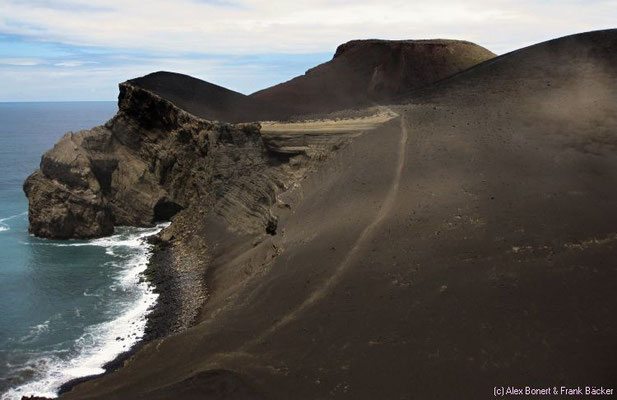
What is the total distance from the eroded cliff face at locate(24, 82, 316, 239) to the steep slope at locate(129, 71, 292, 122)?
65.9 inches

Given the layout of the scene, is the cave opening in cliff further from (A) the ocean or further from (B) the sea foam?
(B) the sea foam

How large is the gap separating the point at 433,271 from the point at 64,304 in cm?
2114

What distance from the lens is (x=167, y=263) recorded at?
1500 inches

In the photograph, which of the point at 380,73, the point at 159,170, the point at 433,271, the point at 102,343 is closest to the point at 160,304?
the point at 102,343

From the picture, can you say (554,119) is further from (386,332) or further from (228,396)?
(228,396)

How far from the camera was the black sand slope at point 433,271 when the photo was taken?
61.1 ft

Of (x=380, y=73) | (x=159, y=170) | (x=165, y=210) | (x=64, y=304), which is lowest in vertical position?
(x=64, y=304)

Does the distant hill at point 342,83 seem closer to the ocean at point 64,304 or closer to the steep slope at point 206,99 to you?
the steep slope at point 206,99

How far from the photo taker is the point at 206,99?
5044cm

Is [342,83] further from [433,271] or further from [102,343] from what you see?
[433,271]

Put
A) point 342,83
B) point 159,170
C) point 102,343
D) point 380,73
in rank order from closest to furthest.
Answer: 1. point 102,343
2. point 159,170
3. point 380,73
4. point 342,83

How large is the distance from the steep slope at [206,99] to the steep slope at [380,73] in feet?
11.1

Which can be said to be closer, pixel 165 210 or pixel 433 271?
pixel 433 271

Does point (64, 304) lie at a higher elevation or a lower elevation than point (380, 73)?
lower
